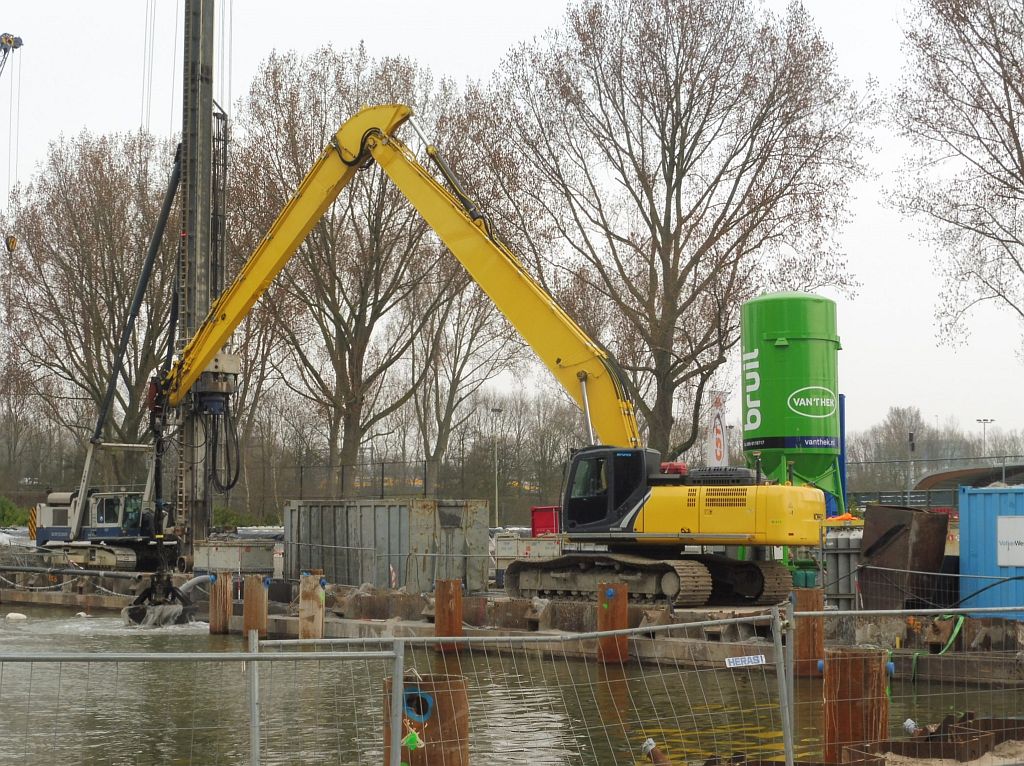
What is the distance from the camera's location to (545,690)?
16078mm

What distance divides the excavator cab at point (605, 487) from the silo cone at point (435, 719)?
483 inches

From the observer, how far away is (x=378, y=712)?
1423 centimetres

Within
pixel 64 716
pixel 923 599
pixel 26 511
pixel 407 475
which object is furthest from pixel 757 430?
pixel 26 511

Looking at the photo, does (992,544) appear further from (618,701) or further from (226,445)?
(226,445)

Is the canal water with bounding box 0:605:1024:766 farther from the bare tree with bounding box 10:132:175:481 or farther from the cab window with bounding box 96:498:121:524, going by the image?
the bare tree with bounding box 10:132:175:481

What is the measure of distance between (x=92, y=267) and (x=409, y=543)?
86.2ft

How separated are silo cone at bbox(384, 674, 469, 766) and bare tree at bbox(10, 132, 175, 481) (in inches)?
1652

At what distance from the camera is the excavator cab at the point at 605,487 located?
68.5ft

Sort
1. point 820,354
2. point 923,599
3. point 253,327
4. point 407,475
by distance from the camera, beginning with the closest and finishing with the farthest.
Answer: point 923,599 → point 820,354 → point 407,475 → point 253,327

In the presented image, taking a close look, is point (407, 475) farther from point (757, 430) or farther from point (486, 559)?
point (757, 430)

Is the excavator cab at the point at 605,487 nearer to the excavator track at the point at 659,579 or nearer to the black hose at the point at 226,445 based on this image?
the excavator track at the point at 659,579

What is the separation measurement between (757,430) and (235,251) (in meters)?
20.7

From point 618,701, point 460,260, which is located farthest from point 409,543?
point 618,701

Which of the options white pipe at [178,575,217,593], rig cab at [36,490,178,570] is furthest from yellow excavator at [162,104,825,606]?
rig cab at [36,490,178,570]
